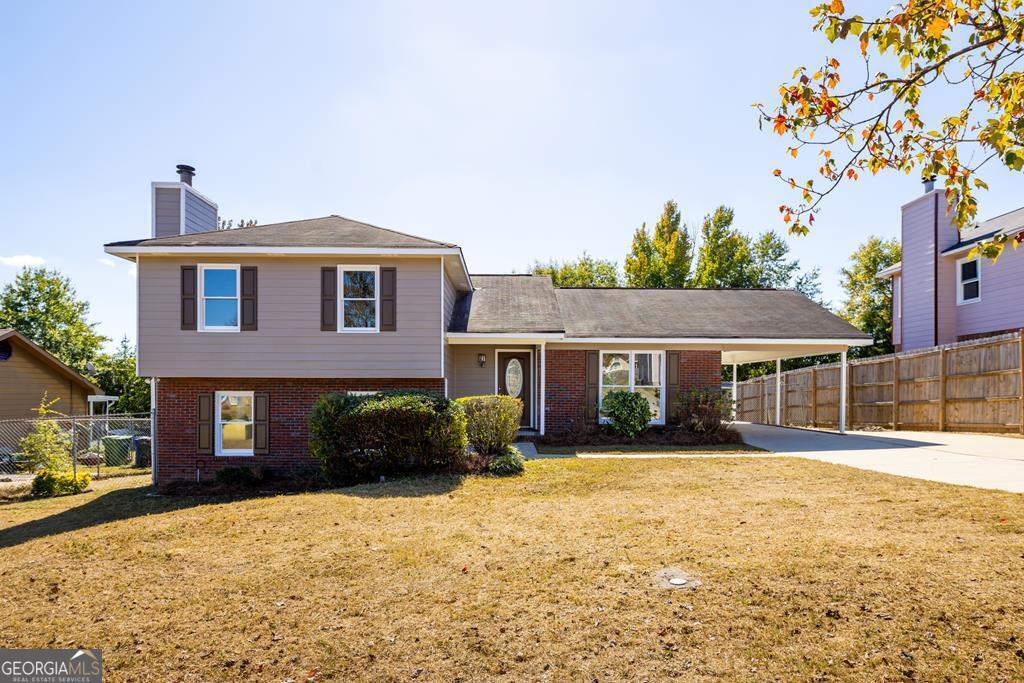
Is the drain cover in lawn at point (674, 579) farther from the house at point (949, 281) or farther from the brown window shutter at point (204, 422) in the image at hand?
the house at point (949, 281)

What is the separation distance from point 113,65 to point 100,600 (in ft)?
35.4

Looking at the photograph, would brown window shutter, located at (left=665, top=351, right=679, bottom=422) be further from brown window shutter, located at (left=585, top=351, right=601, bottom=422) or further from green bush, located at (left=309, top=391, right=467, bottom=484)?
green bush, located at (left=309, top=391, right=467, bottom=484)

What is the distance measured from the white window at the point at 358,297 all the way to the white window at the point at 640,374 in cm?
629

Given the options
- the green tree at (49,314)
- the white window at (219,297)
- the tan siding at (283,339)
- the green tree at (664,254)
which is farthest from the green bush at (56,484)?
the green tree at (49,314)

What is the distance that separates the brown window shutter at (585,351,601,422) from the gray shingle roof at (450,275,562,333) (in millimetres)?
1362

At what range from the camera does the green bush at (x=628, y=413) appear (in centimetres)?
1562

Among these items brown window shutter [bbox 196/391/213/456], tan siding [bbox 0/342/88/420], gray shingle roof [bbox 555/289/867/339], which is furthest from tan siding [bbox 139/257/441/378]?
tan siding [bbox 0/342/88/420]

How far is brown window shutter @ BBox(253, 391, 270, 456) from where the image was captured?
14.0 metres

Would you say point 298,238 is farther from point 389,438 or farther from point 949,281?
point 949,281

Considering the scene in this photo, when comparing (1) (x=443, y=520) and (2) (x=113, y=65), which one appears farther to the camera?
(2) (x=113, y=65)

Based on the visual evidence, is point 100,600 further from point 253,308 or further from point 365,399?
point 253,308

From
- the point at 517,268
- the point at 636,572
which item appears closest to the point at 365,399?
the point at 636,572

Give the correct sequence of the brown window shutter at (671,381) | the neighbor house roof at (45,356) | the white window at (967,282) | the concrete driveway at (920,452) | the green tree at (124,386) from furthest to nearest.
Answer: the green tree at (124,386) → the neighbor house roof at (45,356) → the white window at (967,282) → the brown window shutter at (671,381) → the concrete driveway at (920,452)

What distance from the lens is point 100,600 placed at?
5363mm
